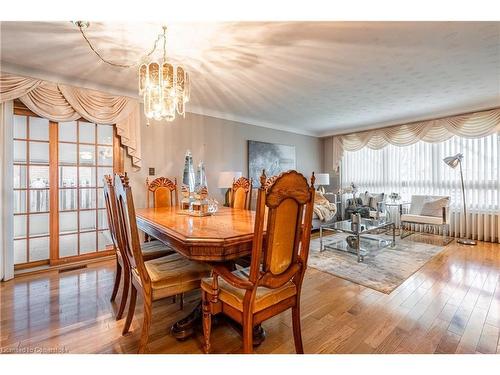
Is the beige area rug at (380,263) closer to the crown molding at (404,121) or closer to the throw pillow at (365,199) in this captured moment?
the throw pillow at (365,199)

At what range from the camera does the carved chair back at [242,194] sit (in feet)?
8.95

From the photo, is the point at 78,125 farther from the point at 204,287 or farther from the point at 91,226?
the point at 204,287

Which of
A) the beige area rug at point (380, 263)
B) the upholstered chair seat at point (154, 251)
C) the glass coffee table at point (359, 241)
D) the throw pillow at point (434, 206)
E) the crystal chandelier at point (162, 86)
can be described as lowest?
the beige area rug at point (380, 263)

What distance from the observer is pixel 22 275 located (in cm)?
268

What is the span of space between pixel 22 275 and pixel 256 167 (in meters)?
3.85

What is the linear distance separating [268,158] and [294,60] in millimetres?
2826

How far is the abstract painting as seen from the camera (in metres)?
4.91

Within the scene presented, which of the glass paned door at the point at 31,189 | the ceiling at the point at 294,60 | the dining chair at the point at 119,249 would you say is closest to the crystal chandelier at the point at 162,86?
the ceiling at the point at 294,60

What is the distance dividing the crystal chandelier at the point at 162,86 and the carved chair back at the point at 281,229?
4.46 ft

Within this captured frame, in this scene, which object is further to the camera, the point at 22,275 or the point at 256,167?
the point at 256,167

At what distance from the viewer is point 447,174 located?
4520mm

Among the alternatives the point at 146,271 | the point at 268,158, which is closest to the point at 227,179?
the point at 268,158

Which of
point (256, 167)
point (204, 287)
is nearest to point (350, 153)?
point (256, 167)

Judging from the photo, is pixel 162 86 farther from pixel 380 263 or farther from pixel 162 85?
pixel 380 263
